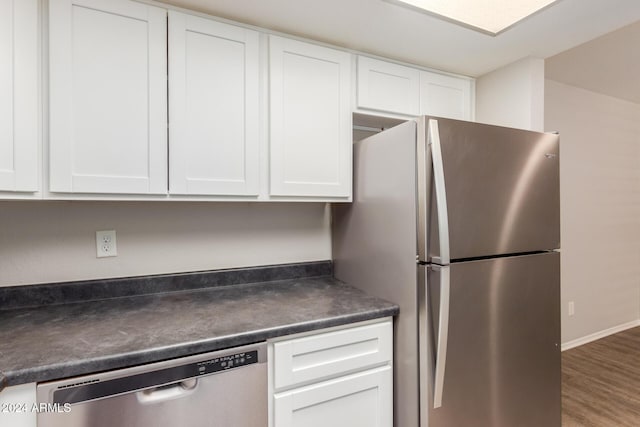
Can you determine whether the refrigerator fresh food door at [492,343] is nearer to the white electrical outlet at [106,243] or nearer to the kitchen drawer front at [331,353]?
the kitchen drawer front at [331,353]

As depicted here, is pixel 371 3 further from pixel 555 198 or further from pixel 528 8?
pixel 555 198

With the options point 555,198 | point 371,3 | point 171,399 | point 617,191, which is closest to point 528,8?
point 371,3

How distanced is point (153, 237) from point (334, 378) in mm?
1063

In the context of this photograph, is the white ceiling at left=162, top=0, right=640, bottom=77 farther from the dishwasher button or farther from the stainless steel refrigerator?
the dishwasher button

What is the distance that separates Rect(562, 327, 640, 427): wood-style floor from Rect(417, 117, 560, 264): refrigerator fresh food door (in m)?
1.27

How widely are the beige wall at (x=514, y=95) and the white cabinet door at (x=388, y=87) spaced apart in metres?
0.49

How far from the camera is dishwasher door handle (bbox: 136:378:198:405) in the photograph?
3.27ft

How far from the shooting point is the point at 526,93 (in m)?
1.84

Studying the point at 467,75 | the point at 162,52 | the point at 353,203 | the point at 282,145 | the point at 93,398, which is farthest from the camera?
the point at 467,75

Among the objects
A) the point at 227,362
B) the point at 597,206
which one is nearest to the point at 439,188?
the point at 227,362

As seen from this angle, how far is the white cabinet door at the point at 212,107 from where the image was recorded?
4.48 ft

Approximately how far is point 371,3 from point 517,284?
1.36 m

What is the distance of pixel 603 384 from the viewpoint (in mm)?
2363

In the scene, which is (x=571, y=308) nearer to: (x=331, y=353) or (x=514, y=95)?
(x=514, y=95)
